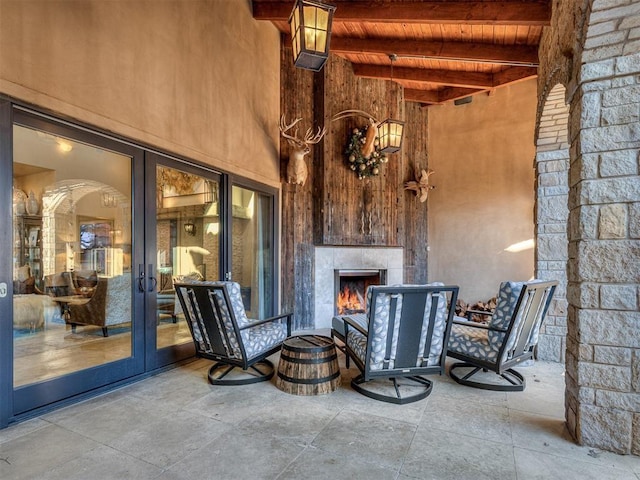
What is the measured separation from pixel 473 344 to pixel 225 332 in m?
2.43

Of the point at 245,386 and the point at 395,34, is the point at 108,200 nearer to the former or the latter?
the point at 245,386

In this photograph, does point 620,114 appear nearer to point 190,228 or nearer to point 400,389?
point 400,389

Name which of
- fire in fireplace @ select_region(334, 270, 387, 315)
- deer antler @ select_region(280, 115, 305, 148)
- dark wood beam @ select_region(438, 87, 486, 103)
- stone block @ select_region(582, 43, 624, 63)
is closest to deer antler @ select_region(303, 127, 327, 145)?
deer antler @ select_region(280, 115, 305, 148)

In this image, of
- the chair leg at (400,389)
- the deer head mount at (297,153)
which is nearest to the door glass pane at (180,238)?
the deer head mount at (297,153)

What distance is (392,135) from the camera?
536cm

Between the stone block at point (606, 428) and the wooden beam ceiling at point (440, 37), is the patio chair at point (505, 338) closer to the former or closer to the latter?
the stone block at point (606, 428)

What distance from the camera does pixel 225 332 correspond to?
3.38 m

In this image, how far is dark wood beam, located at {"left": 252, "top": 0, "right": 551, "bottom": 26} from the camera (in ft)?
13.8

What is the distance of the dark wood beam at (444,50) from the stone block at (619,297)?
4316 mm

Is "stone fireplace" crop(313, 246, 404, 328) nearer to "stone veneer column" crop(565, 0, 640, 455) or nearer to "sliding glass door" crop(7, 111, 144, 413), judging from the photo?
"sliding glass door" crop(7, 111, 144, 413)

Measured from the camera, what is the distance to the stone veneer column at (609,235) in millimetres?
2309

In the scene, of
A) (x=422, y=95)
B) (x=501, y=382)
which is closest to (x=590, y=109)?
(x=501, y=382)

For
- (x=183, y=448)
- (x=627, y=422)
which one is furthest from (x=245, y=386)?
(x=627, y=422)

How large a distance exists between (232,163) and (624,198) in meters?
4.33
